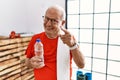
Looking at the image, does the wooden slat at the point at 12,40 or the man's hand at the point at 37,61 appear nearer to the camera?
the man's hand at the point at 37,61

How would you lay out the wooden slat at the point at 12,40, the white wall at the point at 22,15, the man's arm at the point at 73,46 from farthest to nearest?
the white wall at the point at 22,15, the wooden slat at the point at 12,40, the man's arm at the point at 73,46

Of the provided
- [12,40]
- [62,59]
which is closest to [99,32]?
[12,40]

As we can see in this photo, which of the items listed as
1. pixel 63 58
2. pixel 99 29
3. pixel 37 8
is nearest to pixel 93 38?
pixel 99 29

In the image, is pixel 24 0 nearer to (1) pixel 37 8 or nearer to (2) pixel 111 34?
(1) pixel 37 8

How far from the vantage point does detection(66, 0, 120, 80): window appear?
2.89 meters

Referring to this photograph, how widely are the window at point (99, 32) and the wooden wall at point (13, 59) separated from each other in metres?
1.20

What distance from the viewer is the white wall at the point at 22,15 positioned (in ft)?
8.23

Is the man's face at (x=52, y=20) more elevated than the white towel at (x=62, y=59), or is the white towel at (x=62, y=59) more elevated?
the man's face at (x=52, y=20)

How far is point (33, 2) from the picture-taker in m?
3.03

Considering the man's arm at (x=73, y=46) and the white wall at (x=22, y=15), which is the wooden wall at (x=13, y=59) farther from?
the man's arm at (x=73, y=46)

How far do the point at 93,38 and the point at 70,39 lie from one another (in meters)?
2.01

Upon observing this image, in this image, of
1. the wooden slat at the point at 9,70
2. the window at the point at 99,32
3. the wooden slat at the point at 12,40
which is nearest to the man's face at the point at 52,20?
the wooden slat at the point at 12,40

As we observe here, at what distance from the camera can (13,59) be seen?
2381mm

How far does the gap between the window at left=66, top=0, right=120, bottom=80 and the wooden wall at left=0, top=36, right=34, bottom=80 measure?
1203mm
